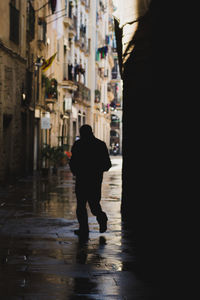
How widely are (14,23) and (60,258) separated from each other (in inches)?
724

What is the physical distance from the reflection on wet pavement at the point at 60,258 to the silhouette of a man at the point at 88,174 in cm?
29

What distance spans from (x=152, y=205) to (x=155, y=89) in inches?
74.6

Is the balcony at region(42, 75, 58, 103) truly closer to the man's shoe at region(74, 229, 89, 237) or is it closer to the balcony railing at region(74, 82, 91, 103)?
the balcony railing at region(74, 82, 91, 103)

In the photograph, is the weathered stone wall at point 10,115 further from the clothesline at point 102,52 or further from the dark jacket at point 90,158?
the clothesline at point 102,52

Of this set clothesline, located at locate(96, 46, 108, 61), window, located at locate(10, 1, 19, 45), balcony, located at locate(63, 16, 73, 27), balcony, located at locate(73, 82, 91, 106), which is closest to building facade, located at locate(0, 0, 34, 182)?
window, located at locate(10, 1, 19, 45)

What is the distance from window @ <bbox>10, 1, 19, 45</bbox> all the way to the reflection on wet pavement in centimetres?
1154

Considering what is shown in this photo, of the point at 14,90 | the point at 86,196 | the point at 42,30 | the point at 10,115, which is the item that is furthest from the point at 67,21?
the point at 86,196

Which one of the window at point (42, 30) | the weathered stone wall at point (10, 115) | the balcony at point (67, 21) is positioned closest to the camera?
the weathered stone wall at point (10, 115)

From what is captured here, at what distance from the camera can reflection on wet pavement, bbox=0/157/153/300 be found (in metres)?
6.36

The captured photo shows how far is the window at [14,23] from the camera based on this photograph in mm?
24953

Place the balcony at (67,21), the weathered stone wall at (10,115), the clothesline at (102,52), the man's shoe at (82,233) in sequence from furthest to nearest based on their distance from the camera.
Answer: the clothesline at (102,52) → the balcony at (67,21) → the weathered stone wall at (10,115) → the man's shoe at (82,233)

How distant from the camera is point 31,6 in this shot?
97.6ft

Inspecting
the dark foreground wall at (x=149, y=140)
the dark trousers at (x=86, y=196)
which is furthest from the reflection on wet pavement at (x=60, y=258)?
the dark foreground wall at (x=149, y=140)

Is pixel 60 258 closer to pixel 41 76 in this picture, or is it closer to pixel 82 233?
pixel 82 233
